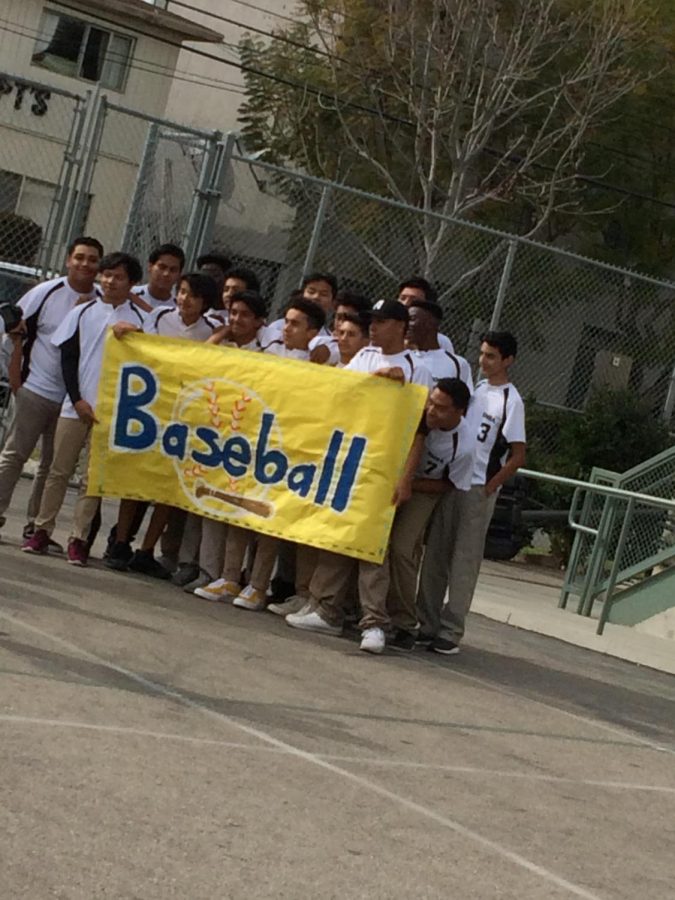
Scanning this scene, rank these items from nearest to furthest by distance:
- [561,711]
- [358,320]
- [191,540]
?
[561,711] → [358,320] → [191,540]

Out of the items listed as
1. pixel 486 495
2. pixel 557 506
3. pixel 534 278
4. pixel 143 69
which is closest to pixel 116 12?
pixel 143 69

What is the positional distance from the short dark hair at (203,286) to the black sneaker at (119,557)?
1.55m

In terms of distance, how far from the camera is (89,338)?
12320 millimetres

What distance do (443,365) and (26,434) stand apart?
102 inches

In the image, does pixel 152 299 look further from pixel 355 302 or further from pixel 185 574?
pixel 185 574

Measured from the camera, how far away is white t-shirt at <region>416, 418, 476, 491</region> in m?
11.7

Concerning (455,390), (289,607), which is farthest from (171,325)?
(455,390)

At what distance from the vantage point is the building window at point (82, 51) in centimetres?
4547

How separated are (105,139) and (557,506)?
18.1 meters

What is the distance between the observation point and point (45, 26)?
1788 inches

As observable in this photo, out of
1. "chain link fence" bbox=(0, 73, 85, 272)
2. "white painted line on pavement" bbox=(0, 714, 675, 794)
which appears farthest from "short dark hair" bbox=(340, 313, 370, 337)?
"chain link fence" bbox=(0, 73, 85, 272)

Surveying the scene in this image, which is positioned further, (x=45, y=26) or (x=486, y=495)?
(x=45, y=26)

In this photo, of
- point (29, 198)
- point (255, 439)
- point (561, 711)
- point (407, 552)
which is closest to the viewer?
point (561, 711)

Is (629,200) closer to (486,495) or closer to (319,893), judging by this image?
(486,495)
